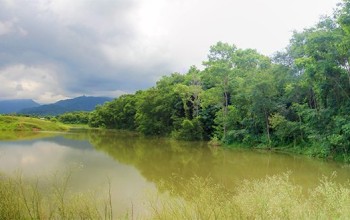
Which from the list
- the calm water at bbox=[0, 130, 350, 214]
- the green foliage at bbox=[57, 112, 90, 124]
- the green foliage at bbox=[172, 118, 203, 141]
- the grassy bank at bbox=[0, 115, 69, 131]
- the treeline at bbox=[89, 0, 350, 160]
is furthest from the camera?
the green foliage at bbox=[57, 112, 90, 124]

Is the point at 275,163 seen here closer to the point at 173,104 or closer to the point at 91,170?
the point at 91,170

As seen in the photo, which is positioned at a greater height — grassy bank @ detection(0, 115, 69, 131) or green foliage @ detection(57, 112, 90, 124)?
green foliage @ detection(57, 112, 90, 124)

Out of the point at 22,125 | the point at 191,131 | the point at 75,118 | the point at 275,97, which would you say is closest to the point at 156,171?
the point at 275,97

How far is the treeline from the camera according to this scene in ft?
76.9

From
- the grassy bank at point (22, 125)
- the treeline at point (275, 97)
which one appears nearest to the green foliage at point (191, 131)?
the treeline at point (275, 97)

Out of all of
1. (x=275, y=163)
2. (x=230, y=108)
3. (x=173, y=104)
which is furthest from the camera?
(x=173, y=104)

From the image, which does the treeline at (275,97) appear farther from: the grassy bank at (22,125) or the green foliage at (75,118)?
the green foliage at (75,118)

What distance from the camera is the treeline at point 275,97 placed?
2345cm

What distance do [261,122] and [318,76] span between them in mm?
11440

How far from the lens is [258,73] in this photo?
3369cm

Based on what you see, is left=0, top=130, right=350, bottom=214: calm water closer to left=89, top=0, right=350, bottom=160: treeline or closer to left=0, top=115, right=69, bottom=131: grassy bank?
left=89, top=0, right=350, bottom=160: treeline

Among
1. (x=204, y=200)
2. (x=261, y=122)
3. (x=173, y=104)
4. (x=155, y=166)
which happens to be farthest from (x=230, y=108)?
(x=204, y=200)

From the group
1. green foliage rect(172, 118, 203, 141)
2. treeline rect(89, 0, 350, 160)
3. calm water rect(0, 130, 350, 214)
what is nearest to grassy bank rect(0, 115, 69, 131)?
treeline rect(89, 0, 350, 160)

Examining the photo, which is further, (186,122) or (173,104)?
(173,104)
